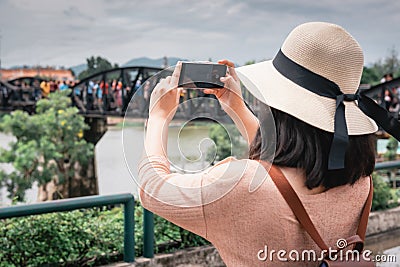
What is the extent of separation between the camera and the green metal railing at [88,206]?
3.11 meters

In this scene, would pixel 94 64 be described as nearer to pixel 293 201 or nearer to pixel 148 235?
pixel 148 235

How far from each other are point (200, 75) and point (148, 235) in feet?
9.05

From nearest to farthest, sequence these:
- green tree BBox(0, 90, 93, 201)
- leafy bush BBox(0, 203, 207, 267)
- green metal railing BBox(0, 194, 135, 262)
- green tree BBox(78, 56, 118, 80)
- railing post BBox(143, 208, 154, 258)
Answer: green metal railing BBox(0, 194, 135, 262)
leafy bush BBox(0, 203, 207, 267)
railing post BBox(143, 208, 154, 258)
green tree BBox(0, 90, 93, 201)
green tree BBox(78, 56, 118, 80)

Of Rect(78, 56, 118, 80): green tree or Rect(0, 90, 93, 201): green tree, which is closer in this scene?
Rect(0, 90, 93, 201): green tree

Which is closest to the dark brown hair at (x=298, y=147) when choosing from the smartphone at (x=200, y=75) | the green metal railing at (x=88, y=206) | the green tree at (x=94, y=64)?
the smartphone at (x=200, y=75)

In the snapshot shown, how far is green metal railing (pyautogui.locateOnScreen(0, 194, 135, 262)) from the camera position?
3113 mm

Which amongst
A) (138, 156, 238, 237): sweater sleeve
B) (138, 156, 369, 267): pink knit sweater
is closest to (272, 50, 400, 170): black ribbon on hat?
(138, 156, 369, 267): pink knit sweater

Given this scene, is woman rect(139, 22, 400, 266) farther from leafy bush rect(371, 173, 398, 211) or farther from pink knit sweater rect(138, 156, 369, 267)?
leafy bush rect(371, 173, 398, 211)

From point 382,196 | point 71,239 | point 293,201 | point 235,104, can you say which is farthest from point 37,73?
point 293,201

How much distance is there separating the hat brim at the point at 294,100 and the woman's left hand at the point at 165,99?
0.46 feet

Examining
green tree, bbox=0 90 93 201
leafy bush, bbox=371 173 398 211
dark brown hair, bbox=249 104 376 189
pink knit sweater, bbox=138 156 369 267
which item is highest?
dark brown hair, bbox=249 104 376 189

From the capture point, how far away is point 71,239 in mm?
3582

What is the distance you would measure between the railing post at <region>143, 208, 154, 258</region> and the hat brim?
2613mm

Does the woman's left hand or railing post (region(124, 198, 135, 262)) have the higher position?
the woman's left hand
